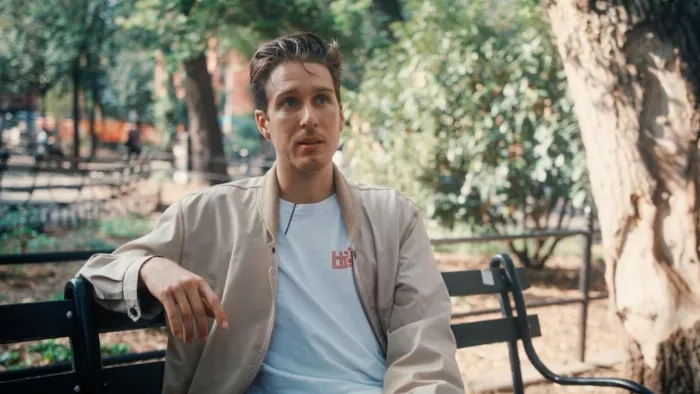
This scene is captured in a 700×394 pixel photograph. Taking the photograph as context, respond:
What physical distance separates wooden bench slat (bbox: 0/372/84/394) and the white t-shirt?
0.55m

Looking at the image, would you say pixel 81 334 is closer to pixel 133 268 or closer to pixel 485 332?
pixel 133 268

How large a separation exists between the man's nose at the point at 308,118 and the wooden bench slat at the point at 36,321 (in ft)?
3.11

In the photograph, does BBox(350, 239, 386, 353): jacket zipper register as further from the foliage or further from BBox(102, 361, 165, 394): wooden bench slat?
the foliage

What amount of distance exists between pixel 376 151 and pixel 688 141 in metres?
4.88

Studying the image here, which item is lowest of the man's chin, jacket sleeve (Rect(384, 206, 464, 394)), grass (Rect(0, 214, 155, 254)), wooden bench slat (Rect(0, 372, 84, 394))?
grass (Rect(0, 214, 155, 254))

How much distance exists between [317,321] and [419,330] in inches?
13.5

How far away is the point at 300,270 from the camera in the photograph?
2309mm

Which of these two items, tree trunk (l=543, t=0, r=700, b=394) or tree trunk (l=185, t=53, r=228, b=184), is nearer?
tree trunk (l=543, t=0, r=700, b=394)

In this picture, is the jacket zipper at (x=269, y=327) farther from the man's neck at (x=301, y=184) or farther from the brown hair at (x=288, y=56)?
the brown hair at (x=288, y=56)

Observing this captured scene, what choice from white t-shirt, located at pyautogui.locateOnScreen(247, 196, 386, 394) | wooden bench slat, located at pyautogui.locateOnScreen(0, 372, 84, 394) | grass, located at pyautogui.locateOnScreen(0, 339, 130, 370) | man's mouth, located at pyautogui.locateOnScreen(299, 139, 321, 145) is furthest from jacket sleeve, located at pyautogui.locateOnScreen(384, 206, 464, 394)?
grass, located at pyautogui.locateOnScreen(0, 339, 130, 370)

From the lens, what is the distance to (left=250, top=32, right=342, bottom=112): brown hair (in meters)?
2.36

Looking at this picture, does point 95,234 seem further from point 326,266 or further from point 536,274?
point 326,266

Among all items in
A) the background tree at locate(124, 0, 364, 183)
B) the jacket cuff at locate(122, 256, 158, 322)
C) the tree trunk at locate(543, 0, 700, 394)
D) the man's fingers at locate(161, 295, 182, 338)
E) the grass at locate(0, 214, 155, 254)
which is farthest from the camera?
the background tree at locate(124, 0, 364, 183)

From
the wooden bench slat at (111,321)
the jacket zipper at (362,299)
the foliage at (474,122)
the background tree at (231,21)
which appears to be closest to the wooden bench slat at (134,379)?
the wooden bench slat at (111,321)
